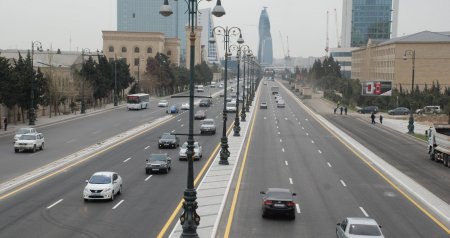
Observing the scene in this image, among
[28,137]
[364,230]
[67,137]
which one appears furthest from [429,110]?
[364,230]

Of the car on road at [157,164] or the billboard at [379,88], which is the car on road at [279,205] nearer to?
the car on road at [157,164]

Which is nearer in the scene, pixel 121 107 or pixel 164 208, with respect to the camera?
pixel 164 208

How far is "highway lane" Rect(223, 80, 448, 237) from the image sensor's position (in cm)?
2381

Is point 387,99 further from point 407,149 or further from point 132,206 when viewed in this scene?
point 132,206

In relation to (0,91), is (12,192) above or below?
below

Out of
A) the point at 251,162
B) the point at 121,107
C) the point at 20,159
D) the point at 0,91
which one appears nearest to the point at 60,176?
the point at 20,159

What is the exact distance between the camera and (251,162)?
4288cm

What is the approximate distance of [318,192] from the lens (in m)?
31.9

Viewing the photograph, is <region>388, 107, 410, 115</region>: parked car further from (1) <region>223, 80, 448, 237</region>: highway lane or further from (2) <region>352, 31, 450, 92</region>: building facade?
(1) <region>223, 80, 448, 237</region>: highway lane

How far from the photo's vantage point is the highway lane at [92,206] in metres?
22.6

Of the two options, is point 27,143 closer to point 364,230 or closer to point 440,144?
point 440,144

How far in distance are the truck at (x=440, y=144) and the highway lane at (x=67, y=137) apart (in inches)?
1143

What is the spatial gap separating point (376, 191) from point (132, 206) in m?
14.0

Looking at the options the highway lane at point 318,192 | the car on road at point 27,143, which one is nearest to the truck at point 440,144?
the highway lane at point 318,192
